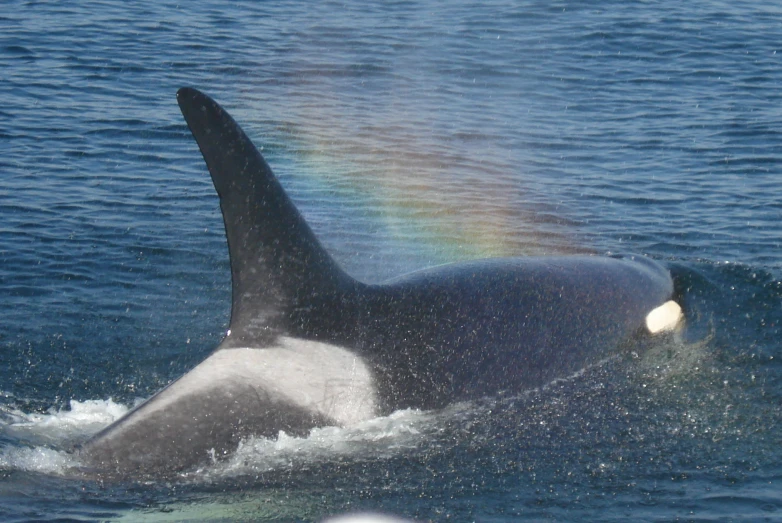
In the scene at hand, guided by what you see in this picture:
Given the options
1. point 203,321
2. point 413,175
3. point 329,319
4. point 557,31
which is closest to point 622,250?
point 413,175

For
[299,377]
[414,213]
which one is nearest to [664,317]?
[299,377]

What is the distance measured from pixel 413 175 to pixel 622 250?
500cm

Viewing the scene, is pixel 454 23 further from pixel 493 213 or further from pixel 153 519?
pixel 153 519

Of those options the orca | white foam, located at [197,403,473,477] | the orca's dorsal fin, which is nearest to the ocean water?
white foam, located at [197,403,473,477]

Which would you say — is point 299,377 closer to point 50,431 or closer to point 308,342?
point 308,342

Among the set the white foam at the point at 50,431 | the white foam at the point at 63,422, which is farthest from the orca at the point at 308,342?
the white foam at the point at 63,422

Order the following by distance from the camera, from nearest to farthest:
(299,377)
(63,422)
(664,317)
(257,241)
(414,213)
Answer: (257,241), (299,377), (63,422), (664,317), (414,213)

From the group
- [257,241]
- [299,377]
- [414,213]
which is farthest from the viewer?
[414,213]

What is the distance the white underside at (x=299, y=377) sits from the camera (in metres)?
8.15

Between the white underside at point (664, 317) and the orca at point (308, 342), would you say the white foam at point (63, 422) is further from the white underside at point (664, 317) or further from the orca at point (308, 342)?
the white underside at point (664, 317)

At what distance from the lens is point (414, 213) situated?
57.7 feet

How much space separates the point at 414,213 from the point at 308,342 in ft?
30.1

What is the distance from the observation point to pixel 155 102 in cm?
2323

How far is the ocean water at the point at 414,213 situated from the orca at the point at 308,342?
18 centimetres
